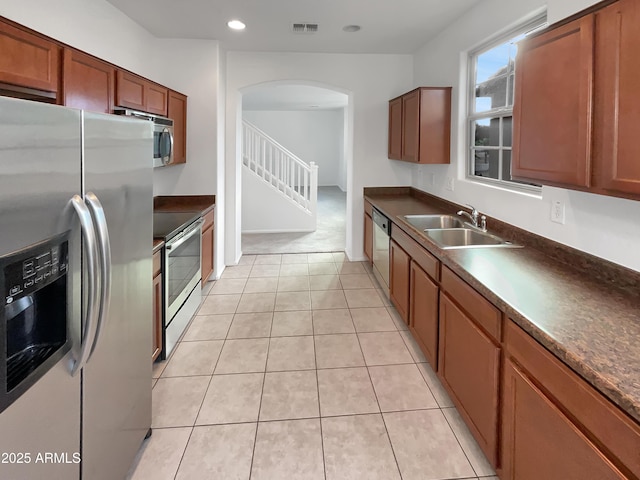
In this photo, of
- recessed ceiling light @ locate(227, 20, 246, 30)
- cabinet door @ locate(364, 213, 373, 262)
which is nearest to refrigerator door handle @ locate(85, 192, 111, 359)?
recessed ceiling light @ locate(227, 20, 246, 30)

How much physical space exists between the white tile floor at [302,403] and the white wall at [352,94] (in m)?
1.79

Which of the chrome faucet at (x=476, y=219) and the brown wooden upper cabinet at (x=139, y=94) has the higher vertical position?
the brown wooden upper cabinet at (x=139, y=94)

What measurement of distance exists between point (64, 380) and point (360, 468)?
135 centimetres

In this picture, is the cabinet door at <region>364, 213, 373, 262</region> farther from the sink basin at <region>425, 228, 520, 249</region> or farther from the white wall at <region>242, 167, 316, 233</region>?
the white wall at <region>242, 167, 316, 233</region>

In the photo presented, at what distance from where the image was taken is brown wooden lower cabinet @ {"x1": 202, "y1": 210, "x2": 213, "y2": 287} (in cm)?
419

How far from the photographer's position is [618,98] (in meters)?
1.42

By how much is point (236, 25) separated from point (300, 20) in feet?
2.13

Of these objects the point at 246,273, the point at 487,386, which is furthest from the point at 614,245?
the point at 246,273

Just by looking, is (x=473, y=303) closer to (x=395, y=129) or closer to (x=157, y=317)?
(x=157, y=317)

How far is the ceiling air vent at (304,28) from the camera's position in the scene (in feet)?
13.0

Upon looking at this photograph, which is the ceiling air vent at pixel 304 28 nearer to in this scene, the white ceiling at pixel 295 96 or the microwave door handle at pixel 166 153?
the microwave door handle at pixel 166 153

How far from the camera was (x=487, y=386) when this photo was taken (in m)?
1.77

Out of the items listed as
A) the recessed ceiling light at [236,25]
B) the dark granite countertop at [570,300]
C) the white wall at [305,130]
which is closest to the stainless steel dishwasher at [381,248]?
the dark granite countertop at [570,300]

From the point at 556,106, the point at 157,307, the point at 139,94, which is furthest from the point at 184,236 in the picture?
the point at 556,106
